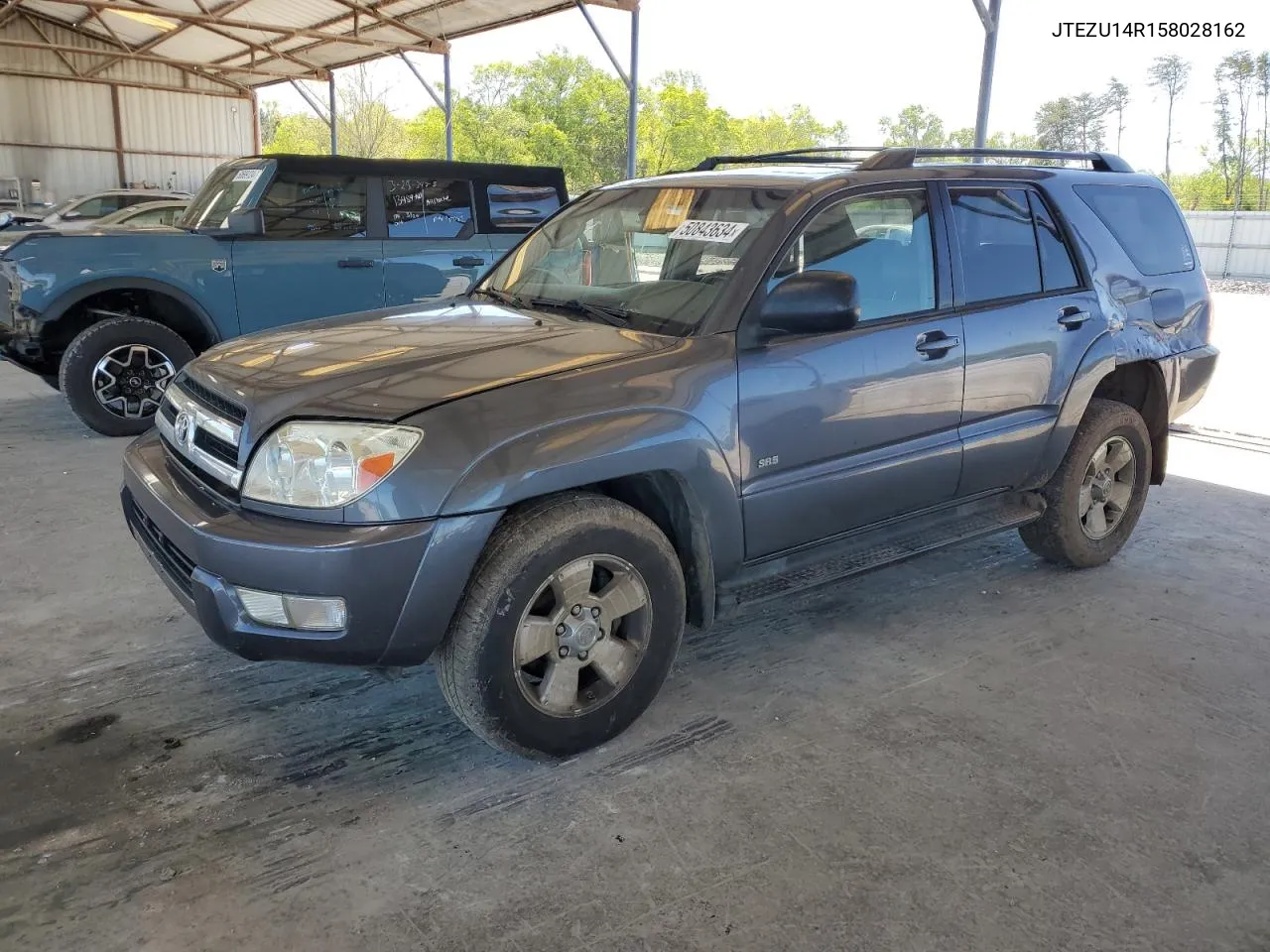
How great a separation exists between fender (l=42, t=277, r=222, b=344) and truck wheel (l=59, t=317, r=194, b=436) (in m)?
0.19

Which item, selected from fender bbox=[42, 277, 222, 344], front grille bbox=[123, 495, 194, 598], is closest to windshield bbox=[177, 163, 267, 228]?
fender bbox=[42, 277, 222, 344]

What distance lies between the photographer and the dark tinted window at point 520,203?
24.2 feet

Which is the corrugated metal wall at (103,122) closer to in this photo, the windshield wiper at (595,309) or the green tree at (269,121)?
the green tree at (269,121)

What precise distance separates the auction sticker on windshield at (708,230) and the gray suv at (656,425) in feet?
0.04

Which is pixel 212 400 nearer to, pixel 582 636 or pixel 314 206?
pixel 582 636

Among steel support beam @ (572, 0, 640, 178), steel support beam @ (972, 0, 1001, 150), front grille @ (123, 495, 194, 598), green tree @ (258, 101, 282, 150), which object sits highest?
green tree @ (258, 101, 282, 150)

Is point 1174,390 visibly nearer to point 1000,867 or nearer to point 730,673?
point 730,673

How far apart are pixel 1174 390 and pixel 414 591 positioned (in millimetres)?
3638

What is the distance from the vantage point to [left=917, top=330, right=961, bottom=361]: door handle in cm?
337

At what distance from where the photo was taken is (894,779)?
2.75 m

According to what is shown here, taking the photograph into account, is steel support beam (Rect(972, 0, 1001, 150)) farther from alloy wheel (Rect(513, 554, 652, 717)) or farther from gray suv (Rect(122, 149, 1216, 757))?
alloy wheel (Rect(513, 554, 652, 717))

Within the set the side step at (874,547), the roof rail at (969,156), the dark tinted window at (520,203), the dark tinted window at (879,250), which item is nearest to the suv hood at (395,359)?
the dark tinted window at (879,250)

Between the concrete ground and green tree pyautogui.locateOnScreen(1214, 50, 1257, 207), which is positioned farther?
green tree pyautogui.locateOnScreen(1214, 50, 1257, 207)

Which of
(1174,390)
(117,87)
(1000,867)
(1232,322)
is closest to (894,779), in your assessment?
(1000,867)
